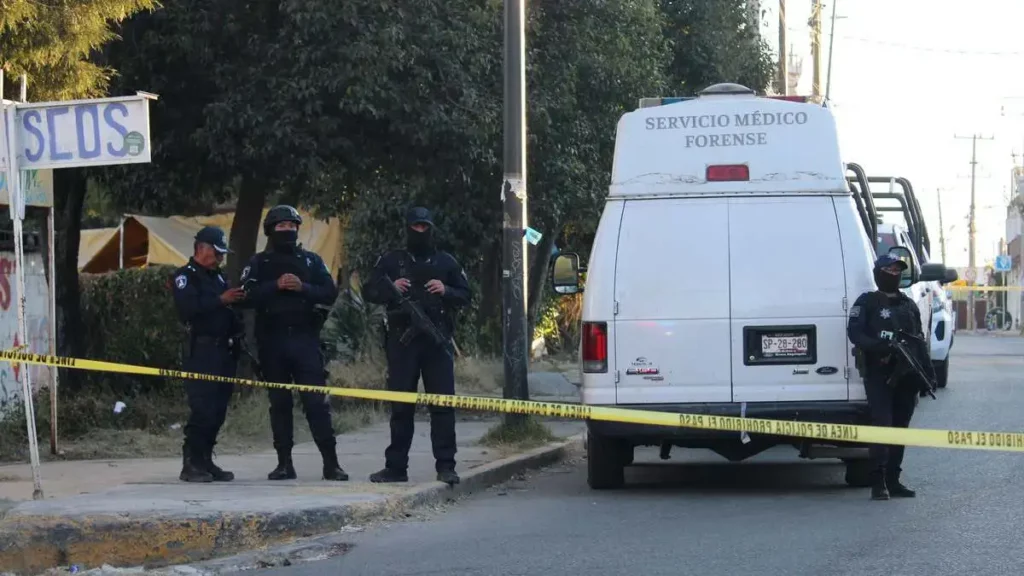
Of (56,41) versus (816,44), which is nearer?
(56,41)

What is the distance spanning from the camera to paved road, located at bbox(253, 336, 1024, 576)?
720 centimetres

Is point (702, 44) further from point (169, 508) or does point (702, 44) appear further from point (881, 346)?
point (169, 508)

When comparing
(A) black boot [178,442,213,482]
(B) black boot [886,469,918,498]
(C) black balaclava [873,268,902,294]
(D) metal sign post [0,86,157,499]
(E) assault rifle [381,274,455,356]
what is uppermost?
(D) metal sign post [0,86,157,499]

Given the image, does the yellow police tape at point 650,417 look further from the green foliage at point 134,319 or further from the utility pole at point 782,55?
the utility pole at point 782,55

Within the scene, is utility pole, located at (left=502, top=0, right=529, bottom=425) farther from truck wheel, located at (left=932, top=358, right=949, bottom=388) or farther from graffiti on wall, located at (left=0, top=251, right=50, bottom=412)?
truck wheel, located at (left=932, top=358, right=949, bottom=388)

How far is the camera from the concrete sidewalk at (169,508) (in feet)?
25.3

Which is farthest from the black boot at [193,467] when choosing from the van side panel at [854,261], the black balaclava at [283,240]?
the van side panel at [854,261]

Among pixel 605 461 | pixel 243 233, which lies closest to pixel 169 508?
pixel 605 461

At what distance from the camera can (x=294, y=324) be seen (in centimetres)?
964

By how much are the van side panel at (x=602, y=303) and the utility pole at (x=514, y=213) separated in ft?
8.42

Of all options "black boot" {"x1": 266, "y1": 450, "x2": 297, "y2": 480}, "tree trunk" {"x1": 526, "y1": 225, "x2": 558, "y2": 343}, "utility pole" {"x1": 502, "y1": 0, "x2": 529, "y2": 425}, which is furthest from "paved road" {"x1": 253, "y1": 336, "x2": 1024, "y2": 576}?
"tree trunk" {"x1": 526, "y1": 225, "x2": 558, "y2": 343}

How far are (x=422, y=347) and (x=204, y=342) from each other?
56.2 inches

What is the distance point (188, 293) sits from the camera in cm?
936

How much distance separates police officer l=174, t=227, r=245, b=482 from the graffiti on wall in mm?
2576
